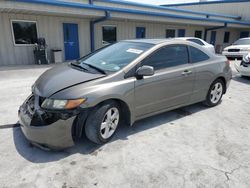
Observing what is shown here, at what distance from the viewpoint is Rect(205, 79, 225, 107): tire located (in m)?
4.39

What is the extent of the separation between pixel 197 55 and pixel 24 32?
942cm

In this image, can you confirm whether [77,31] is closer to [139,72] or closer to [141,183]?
[139,72]

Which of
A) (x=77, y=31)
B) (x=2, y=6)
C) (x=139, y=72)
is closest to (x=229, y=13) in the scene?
(x=77, y=31)

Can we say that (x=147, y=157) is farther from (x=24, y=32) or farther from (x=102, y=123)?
(x=24, y=32)

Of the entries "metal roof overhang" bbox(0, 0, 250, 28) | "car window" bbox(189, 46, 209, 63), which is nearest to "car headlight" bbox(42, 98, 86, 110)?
"car window" bbox(189, 46, 209, 63)

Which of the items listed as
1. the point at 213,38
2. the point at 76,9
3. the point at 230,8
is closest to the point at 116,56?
the point at 76,9

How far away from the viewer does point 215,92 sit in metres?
4.51

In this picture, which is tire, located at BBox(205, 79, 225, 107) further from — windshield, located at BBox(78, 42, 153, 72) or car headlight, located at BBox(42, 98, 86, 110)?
car headlight, located at BBox(42, 98, 86, 110)

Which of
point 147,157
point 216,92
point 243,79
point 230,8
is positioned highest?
point 230,8

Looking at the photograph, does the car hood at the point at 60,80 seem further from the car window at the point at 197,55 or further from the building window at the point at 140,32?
the building window at the point at 140,32

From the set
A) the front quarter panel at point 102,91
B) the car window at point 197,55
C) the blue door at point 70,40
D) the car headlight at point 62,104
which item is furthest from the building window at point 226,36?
the car headlight at point 62,104

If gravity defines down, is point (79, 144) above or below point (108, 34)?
below

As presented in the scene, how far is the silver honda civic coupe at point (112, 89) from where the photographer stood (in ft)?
8.35

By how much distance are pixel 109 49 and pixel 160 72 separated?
3.76ft
